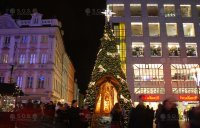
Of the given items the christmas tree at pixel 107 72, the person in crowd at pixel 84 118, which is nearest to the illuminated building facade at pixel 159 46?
the christmas tree at pixel 107 72

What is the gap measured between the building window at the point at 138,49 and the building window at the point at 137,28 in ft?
6.68

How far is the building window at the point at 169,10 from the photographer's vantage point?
1956 inches

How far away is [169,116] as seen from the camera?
741 centimetres

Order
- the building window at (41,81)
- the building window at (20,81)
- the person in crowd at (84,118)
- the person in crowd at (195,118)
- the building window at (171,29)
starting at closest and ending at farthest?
the person in crowd at (195,118), the person in crowd at (84,118), the building window at (41,81), the building window at (20,81), the building window at (171,29)

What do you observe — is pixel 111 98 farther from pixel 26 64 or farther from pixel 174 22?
pixel 174 22

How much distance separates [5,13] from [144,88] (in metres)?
28.4

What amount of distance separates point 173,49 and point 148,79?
7483 millimetres

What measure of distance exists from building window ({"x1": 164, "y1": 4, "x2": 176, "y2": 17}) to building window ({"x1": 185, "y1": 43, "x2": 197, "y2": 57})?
21.0 ft

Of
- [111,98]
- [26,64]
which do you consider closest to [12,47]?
[26,64]

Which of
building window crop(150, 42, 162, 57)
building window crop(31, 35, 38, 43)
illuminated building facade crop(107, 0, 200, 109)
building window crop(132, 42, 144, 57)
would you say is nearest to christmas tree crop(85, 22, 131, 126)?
illuminated building facade crop(107, 0, 200, 109)

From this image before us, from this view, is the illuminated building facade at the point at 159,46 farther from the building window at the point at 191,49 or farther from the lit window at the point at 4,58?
the lit window at the point at 4,58

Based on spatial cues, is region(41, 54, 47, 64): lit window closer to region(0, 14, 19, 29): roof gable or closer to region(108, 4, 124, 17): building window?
region(0, 14, 19, 29): roof gable

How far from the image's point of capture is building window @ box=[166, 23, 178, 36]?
160 ft

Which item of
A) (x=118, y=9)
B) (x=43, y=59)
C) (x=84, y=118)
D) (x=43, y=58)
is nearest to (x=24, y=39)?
(x=43, y=58)
